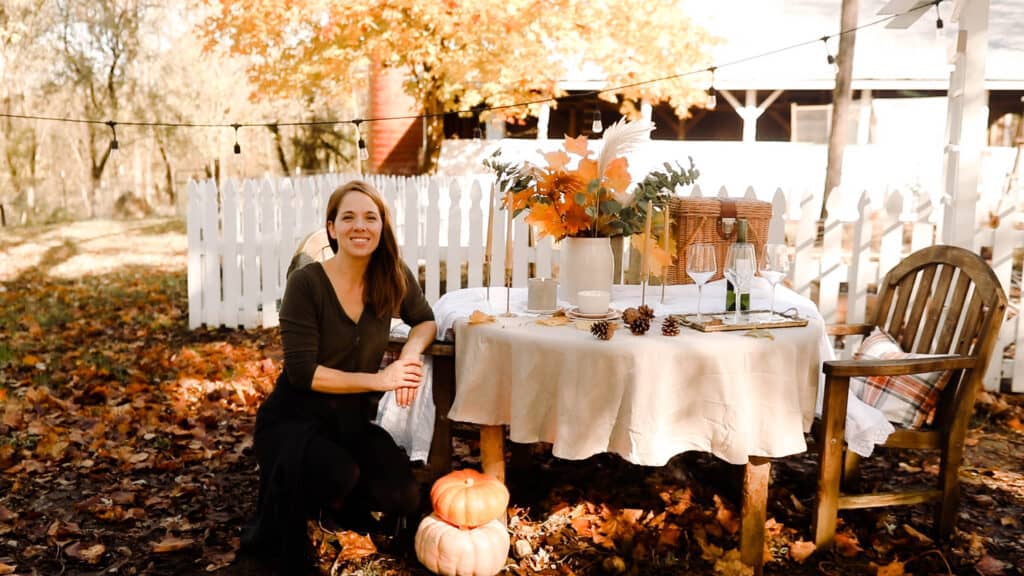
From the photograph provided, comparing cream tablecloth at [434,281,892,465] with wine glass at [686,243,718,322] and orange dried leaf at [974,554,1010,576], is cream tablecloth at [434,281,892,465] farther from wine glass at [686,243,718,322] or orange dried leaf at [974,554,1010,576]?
orange dried leaf at [974,554,1010,576]

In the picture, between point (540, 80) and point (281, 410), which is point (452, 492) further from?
point (540, 80)

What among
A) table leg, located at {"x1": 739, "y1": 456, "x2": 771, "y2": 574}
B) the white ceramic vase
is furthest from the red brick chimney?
table leg, located at {"x1": 739, "y1": 456, "x2": 771, "y2": 574}

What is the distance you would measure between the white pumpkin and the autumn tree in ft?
25.4

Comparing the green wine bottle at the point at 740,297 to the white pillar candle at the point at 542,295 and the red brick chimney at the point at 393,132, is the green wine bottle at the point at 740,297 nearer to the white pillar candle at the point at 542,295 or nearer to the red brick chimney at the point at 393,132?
the white pillar candle at the point at 542,295

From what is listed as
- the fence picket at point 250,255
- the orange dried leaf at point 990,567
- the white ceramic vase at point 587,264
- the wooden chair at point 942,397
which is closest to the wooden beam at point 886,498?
the wooden chair at point 942,397

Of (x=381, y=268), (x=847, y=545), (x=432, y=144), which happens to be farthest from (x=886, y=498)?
(x=432, y=144)

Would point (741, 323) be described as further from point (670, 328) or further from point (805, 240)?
point (805, 240)

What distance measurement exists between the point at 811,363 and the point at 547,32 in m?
8.37

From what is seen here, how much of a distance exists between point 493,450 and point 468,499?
0.31 metres

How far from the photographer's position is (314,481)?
3.00 metres

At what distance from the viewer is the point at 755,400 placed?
9.61 ft

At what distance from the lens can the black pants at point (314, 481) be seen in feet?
9.84

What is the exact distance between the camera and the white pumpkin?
2949 millimetres

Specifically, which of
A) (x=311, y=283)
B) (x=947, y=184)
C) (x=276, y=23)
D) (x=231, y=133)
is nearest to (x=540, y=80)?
(x=276, y=23)
